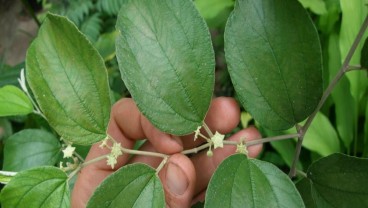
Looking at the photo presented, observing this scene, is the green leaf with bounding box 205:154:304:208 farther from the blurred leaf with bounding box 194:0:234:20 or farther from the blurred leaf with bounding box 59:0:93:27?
the blurred leaf with bounding box 59:0:93:27

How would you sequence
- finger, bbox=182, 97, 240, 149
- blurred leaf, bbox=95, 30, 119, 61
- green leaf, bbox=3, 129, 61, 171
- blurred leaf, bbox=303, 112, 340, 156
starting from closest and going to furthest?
finger, bbox=182, 97, 240, 149
green leaf, bbox=3, 129, 61, 171
blurred leaf, bbox=303, 112, 340, 156
blurred leaf, bbox=95, 30, 119, 61

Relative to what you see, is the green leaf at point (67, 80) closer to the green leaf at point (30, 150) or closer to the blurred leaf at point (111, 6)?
the green leaf at point (30, 150)

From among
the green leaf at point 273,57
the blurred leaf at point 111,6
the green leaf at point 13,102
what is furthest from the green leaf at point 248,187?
the blurred leaf at point 111,6

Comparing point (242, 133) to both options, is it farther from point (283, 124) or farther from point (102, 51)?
point (102, 51)

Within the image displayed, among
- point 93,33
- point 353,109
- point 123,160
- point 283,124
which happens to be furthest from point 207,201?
point 93,33

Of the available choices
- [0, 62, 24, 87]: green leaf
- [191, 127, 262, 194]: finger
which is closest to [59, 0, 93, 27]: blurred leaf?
[0, 62, 24, 87]: green leaf

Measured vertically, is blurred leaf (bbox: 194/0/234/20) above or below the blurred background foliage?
above

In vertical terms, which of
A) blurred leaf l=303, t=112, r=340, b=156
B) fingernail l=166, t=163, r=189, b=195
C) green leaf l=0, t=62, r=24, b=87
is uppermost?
fingernail l=166, t=163, r=189, b=195
